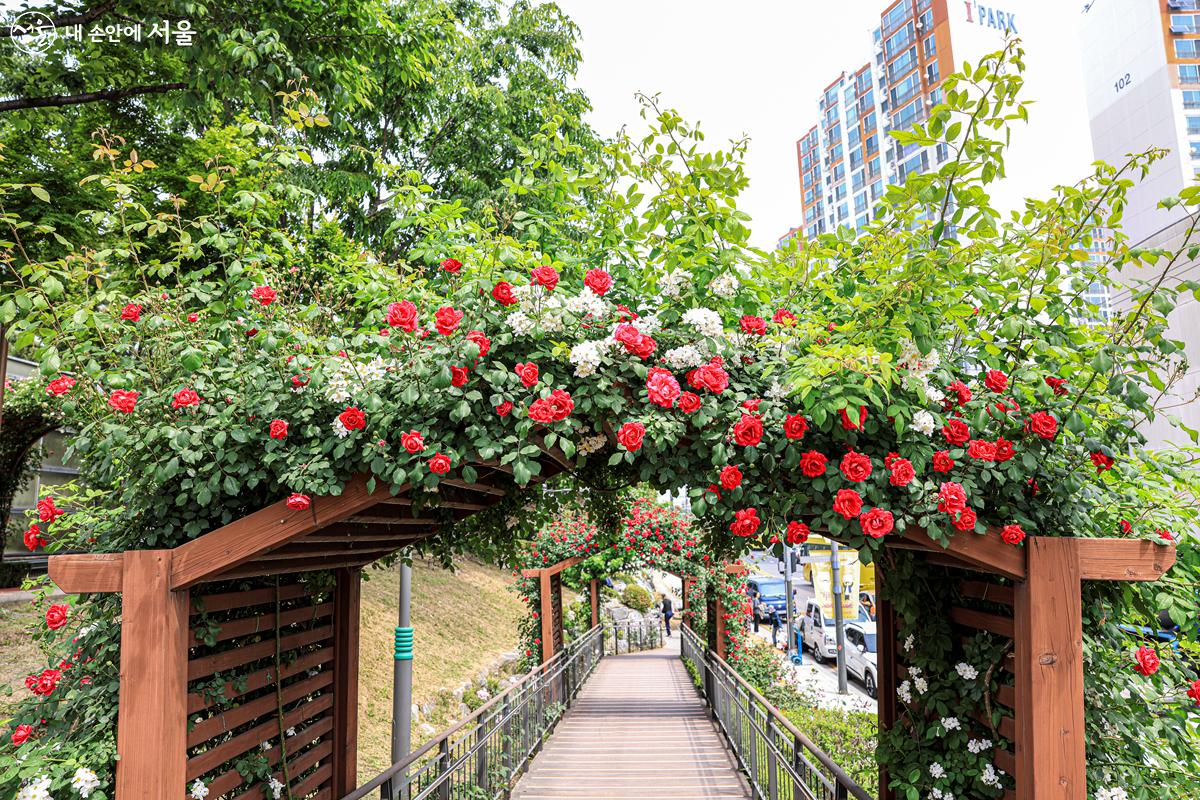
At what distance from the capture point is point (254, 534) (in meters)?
2.88

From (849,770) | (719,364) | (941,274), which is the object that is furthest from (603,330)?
(849,770)

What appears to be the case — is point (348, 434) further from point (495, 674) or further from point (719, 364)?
point (495, 674)

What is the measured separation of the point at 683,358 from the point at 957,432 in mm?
973

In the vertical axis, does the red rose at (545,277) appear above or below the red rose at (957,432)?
above

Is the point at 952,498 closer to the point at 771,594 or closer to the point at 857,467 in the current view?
the point at 857,467

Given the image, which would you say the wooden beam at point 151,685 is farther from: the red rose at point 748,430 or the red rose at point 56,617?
the red rose at point 748,430

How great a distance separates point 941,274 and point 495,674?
12.9 metres

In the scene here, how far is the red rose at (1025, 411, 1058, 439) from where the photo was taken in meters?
2.64

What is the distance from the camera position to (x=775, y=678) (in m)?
14.5

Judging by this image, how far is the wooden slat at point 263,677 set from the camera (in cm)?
320

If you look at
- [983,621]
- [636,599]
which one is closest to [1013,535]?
[983,621]

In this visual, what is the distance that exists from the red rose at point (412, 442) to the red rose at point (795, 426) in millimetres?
1222

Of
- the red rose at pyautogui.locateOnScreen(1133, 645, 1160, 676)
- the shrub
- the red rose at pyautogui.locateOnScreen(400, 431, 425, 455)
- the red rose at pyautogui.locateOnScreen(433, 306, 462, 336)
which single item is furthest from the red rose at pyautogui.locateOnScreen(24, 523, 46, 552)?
the shrub

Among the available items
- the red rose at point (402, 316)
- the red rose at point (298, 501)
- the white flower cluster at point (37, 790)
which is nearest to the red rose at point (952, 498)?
the red rose at point (402, 316)
